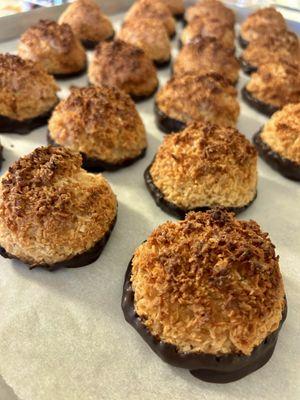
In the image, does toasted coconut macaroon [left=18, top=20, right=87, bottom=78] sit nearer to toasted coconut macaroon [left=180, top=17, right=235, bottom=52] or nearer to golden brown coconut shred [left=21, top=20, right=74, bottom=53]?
golden brown coconut shred [left=21, top=20, right=74, bottom=53]

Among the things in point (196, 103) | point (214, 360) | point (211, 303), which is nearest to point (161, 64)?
point (196, 103)

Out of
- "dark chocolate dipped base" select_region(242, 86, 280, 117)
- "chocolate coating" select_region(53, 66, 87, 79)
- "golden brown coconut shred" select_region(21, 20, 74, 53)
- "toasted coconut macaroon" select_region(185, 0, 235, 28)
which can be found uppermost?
"golden brown coconut shred" select_region(21, 20, 74, 53)

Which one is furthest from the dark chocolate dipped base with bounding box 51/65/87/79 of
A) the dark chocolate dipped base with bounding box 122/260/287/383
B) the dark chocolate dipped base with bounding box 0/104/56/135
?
the dark chocolate dipped base with bounding box 122/260/287/383

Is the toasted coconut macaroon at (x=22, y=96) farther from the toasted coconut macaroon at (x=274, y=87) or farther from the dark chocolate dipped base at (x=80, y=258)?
the toasted coconut macaroon at (x=274, y=87)

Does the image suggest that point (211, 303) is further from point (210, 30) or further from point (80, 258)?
point (210, 30)

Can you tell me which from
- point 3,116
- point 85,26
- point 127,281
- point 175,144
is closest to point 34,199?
point 127,281

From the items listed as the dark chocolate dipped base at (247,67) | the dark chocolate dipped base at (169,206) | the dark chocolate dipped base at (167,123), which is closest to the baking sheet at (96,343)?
the dark chocolate dipped base at (169,206)

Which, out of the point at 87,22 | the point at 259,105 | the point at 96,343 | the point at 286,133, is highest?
the point at 87,22
